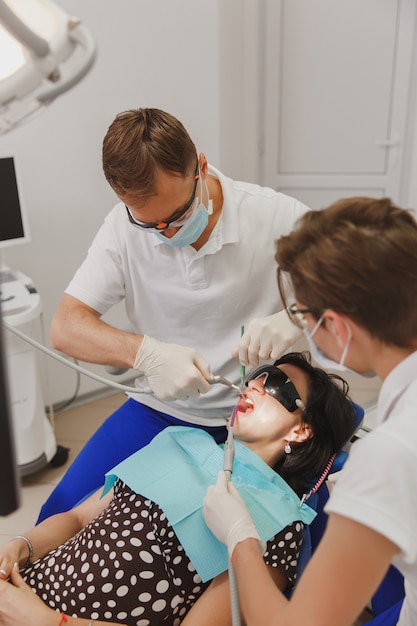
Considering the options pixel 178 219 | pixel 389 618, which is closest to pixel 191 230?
pixel 178 219

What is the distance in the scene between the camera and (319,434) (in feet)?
5.28

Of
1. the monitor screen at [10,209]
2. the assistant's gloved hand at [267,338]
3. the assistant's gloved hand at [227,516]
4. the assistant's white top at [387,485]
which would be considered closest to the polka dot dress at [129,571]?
the assistant's gloved hand at [227,516]

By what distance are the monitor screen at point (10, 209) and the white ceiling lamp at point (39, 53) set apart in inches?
65.9

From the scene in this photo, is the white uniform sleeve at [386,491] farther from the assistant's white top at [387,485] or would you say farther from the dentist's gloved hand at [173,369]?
the dentist's gloved hand at [173,369]

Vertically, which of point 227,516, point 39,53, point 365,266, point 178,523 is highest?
point 39,53

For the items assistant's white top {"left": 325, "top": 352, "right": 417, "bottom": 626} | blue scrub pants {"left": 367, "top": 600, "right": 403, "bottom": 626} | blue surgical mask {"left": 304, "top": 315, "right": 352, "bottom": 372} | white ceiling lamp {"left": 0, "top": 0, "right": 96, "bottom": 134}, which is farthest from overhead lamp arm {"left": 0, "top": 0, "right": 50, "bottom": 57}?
blue scrub pants {"left": 367, "top": 600, "right": 403, "bottom": 626}

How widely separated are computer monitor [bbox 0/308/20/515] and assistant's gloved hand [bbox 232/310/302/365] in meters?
1.04

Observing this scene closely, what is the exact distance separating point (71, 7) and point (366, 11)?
69.1 inches

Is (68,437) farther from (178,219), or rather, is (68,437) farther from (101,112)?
(178,219)

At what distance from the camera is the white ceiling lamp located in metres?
0.77

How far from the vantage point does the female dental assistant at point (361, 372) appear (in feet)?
2.82

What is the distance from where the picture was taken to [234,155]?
371 cm

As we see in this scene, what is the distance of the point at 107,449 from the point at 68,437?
4.08 feet

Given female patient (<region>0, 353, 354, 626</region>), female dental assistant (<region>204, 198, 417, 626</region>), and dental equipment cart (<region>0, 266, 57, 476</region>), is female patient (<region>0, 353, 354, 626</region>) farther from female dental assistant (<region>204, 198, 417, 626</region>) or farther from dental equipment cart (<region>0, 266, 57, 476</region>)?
dental equipment cart (<region>0, 266, 57, 476</region>)
